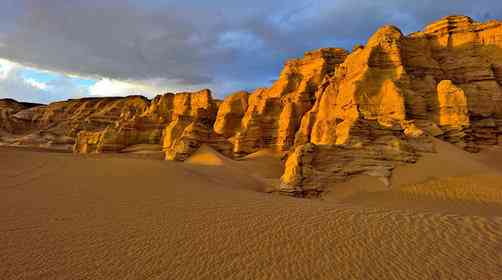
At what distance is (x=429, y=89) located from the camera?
75.6ft

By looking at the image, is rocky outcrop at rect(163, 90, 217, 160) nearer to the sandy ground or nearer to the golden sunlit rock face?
the golden sunlit rock face

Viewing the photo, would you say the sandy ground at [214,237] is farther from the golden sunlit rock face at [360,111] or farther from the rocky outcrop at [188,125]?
the rocky outcrop at [188,125]

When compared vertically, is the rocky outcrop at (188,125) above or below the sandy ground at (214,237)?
above

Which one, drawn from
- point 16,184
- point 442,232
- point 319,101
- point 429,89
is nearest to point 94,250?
point 442,232

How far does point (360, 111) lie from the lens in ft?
74.4

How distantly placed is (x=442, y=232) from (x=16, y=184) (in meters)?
12.4

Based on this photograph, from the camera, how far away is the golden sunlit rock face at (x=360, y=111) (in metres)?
14.6

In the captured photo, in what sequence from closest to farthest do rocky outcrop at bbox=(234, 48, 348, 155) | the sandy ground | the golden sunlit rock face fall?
the sandy ground → the golden sunlit rock face → rocky outcrop at bbox=(234, 48, 348, 155)

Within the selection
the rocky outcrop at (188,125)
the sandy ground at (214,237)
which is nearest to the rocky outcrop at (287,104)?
the rocky outcrop at (188,125)

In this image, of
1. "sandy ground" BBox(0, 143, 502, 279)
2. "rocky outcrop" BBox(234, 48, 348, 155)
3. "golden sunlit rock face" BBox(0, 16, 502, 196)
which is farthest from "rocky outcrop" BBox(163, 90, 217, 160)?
"sandy ground" BBox(0, 143, 502, 279)

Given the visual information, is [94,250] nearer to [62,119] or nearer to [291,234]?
[291,234]

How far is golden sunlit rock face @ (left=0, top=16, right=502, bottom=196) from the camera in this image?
14602mm

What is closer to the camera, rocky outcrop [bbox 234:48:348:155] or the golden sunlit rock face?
the golden sunlit rock face

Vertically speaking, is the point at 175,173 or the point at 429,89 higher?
the point at 429,89
